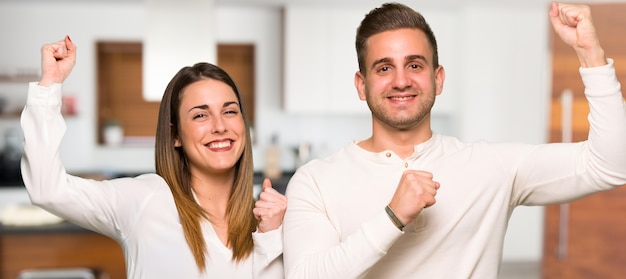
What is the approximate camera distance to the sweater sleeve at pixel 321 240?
59.5 inches

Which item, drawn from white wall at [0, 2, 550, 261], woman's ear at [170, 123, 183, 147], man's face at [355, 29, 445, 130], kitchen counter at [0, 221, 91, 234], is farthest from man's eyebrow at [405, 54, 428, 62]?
white wall at [0, 2, 550, 261]

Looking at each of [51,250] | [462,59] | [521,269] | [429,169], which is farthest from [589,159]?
[521,269]

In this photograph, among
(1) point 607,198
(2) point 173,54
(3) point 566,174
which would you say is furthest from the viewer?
(1) point 607,198

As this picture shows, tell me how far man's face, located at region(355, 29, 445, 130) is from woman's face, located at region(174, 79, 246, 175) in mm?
411

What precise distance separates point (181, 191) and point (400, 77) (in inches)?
26.7

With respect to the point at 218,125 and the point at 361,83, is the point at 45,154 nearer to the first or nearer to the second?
the point at 218,125

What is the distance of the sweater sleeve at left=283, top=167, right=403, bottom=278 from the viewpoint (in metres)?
1.51

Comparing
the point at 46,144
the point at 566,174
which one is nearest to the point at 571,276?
the point at 566,174

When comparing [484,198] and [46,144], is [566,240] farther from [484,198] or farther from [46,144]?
[46,144]

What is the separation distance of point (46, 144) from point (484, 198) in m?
1.03

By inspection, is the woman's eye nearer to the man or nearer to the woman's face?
the woman's face

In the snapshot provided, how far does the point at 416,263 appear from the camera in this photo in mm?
1695

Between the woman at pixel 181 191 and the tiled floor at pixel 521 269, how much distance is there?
4.90 m

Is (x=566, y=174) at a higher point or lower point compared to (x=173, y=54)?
lower
